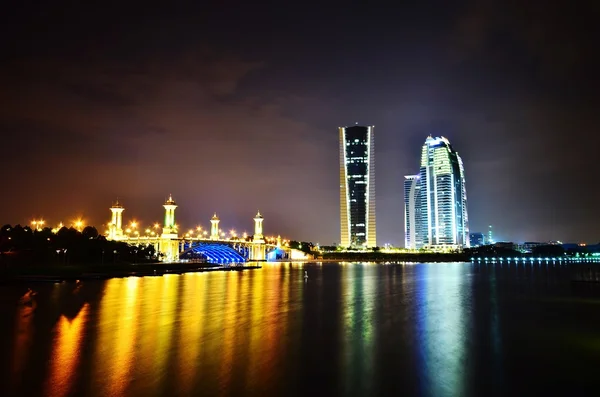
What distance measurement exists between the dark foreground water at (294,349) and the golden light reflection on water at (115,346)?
0.05 m

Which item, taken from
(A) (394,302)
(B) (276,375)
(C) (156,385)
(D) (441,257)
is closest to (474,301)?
(A) (394,302)

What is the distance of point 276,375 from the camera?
551 inches

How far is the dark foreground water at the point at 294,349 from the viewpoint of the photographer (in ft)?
42.4

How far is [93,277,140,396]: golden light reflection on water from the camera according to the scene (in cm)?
1287

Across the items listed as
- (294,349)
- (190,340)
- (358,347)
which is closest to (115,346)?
(190,340)

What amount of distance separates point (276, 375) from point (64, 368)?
653cm

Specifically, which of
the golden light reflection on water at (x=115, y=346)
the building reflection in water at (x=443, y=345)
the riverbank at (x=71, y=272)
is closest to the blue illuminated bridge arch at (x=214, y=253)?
the riverbank at (x=71, y=272)

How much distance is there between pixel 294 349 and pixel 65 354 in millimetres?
8164

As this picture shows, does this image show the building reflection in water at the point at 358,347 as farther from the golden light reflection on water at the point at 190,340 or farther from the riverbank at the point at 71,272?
the riverbank at the point at 71,272

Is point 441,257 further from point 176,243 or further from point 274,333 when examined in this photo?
point 274,333

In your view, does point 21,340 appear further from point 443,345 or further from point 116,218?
point 116,218

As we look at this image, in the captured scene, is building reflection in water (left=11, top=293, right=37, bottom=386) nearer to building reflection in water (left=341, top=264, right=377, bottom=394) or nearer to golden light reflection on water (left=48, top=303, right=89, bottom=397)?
golden light reflection on water (left=48, top=303, right=89, bottom=397)

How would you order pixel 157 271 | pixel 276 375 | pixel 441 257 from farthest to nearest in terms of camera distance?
pixel 441 257 < pixel 157 271 < pixel 276 375

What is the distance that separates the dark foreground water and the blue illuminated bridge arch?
378 feet
